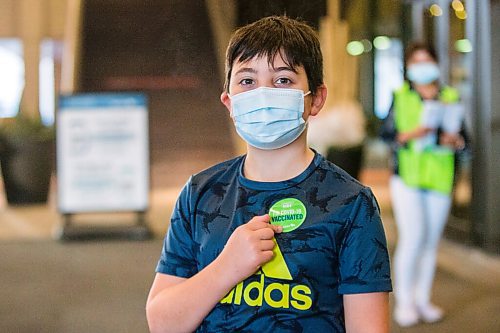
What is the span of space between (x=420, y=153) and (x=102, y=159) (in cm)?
292

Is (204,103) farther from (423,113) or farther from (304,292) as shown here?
(304,292)

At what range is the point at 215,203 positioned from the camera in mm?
1174

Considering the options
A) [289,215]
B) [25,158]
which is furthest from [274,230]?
[25,158]

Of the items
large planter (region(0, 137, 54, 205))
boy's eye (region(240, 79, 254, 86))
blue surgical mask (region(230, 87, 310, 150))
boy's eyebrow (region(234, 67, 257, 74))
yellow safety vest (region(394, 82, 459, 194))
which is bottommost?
large planter (region(0, 137, 54, 205))

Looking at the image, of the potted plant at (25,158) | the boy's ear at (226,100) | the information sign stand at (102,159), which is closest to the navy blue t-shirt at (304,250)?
the boy's ear at (226,100)

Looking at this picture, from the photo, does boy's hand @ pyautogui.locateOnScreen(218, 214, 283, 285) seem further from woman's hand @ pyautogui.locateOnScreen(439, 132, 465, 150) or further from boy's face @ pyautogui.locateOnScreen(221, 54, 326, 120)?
woman's hand @ pyautogui.locateOnScreen(439, 132, 465, 150)

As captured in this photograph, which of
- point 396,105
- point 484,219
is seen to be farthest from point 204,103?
point 396,105

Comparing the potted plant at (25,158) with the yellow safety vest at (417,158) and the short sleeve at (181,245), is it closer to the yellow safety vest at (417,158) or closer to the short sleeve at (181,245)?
the yellow safety vest at (417,158)

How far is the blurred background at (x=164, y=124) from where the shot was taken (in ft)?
12.0

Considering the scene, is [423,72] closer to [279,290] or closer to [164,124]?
[279,290]

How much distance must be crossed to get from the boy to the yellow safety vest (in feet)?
7.92

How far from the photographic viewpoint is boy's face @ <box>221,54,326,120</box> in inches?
45.3

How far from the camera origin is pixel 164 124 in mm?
6738

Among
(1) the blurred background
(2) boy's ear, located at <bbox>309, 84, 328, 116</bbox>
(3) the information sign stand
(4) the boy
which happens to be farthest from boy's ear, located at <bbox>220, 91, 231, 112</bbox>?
(3) the information sign stand
